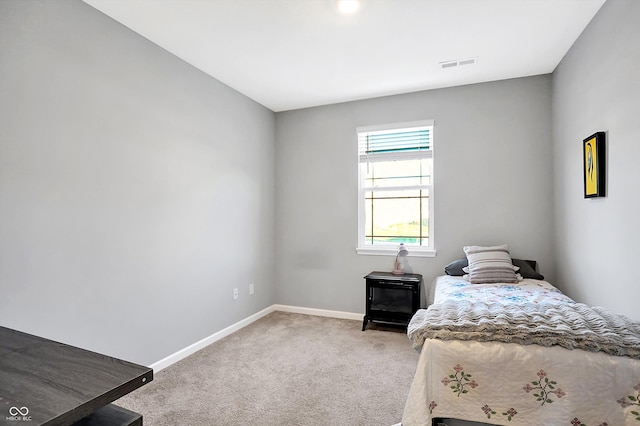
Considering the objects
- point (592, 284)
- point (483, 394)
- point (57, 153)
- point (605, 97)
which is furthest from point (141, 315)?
point (605, 97)

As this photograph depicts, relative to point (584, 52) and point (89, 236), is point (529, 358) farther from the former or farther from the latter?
point (89, 236)

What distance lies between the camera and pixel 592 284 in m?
2.49

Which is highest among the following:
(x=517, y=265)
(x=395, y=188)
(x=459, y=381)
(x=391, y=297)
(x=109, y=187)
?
(x=395, y=188)

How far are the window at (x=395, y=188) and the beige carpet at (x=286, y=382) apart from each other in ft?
3.60

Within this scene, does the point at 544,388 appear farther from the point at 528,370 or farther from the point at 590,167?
the point at 590,167

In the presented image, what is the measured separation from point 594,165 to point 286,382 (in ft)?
8.87

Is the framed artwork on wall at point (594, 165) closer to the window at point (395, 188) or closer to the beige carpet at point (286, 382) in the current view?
the window at point (395, 188)

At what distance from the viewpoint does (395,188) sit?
394cm

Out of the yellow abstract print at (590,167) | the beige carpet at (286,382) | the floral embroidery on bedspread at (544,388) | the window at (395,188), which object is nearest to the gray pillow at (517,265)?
the window at (395,188)

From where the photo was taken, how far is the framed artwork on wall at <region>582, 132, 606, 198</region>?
226 cm

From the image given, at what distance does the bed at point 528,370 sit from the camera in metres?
1.45

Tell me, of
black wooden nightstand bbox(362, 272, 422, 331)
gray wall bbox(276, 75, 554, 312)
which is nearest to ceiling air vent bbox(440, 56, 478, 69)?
gray wall bbox(276, 75, 554, 312)

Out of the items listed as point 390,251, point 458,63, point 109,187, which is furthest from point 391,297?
point 109,187

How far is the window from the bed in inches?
81.1
